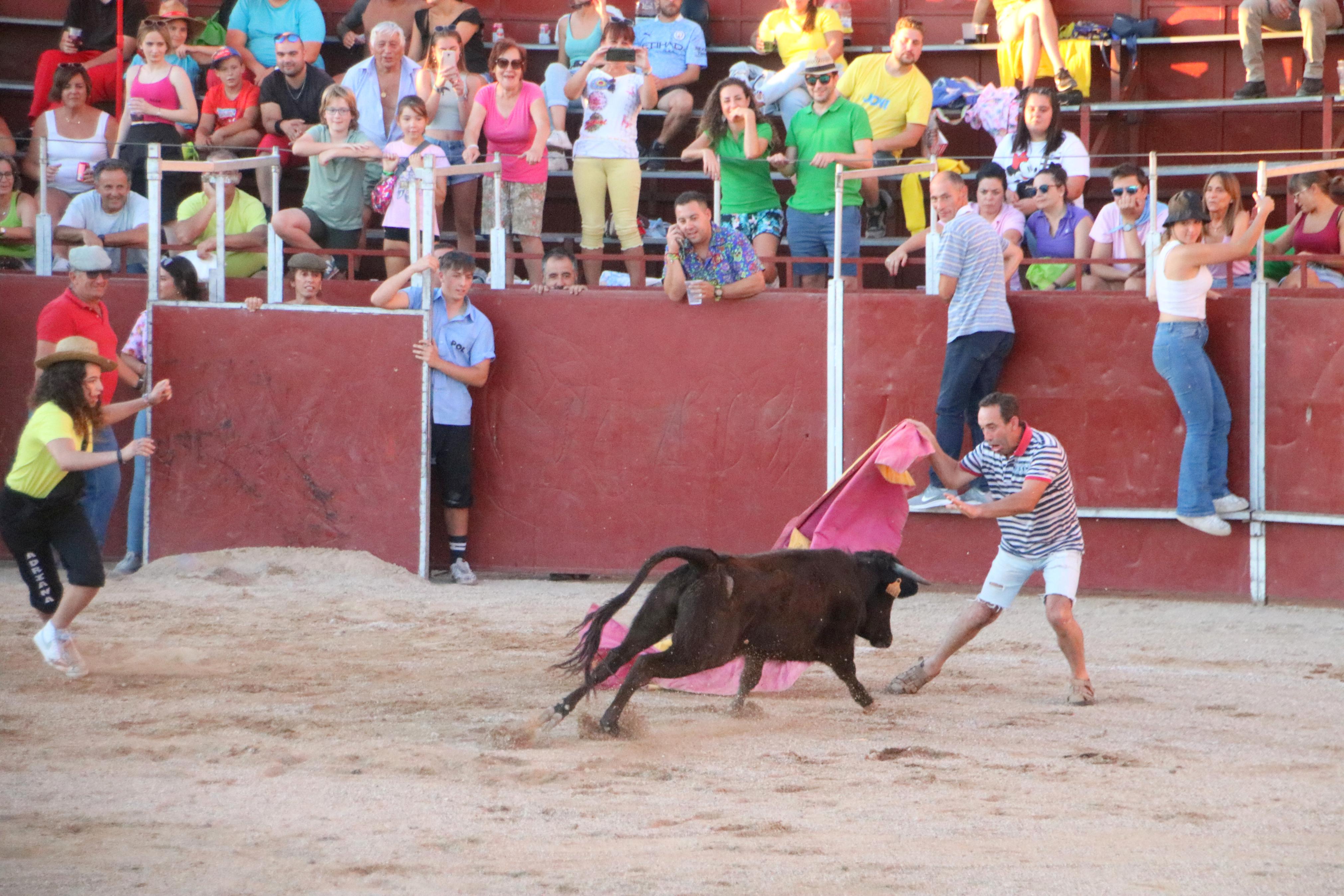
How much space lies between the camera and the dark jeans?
8.59 m

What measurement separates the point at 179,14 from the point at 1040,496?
26.4ft

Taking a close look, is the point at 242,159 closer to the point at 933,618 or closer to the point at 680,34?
the point at 680,34

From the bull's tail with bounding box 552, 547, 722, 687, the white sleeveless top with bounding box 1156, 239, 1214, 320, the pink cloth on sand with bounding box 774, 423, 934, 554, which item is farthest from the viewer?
the white sleeveless top with bounding box 1156, 239, 1214, 320

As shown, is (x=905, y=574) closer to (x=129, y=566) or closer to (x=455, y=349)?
(x=455, y=349)

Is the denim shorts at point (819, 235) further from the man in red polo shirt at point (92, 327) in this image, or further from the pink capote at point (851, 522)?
the man in red polo shirt at point (92, 327)

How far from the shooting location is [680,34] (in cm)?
1198

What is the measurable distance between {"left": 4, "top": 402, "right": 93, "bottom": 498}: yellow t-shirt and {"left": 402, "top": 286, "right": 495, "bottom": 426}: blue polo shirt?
298cm

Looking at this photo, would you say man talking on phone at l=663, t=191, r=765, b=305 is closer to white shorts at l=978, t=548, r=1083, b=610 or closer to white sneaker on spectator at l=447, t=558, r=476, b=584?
white sneaker on spectator at l=447, t=558, r=476, b=584

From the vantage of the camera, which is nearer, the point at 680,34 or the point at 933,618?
the point at 933,618

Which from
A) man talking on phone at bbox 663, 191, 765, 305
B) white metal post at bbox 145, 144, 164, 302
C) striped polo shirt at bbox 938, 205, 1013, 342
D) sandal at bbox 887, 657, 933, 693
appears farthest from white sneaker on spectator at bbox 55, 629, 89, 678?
striped polo shirt at bbox 938, 205, 1013, 342

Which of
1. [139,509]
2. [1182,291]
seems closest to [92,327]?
[139,509]

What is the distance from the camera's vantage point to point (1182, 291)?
27.3 ft

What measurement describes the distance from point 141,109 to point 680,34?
4.00m

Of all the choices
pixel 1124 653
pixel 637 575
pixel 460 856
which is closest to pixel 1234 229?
pixel 1124 653
